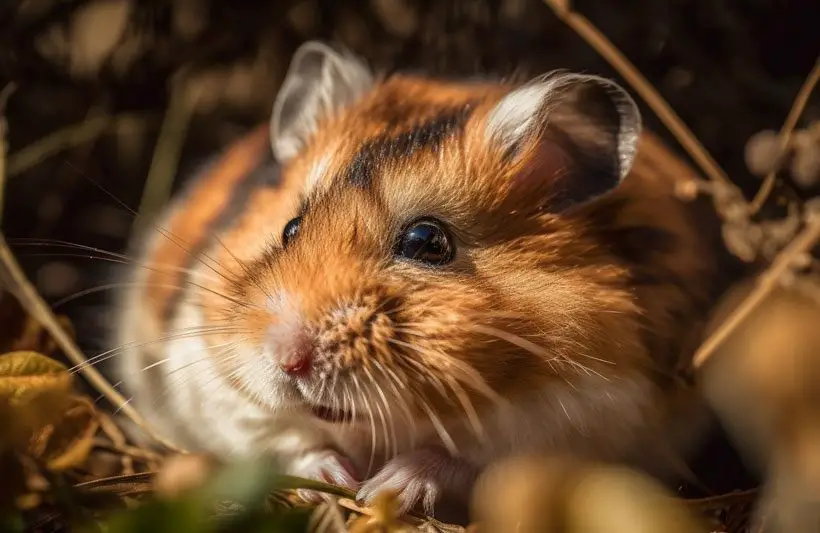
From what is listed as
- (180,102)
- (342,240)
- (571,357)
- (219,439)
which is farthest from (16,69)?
(571,357)

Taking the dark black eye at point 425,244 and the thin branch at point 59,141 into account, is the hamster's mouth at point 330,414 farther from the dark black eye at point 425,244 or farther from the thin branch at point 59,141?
the thin branch at point 59,141

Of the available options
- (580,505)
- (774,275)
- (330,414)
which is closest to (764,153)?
(774,275)

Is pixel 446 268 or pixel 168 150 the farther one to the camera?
pixel 168 150

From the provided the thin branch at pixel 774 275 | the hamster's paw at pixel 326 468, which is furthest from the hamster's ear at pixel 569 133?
the hamster's paw at pixel 326 468

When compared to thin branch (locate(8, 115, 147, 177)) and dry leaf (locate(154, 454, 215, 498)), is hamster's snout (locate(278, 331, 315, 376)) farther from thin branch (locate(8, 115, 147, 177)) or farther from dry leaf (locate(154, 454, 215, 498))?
thin branch (locate(8, 115, 147, 177))

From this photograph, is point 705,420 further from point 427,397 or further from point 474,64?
point 474,64

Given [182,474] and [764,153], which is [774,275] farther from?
[182,474]

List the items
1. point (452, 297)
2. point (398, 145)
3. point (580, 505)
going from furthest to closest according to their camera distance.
→ point (398, 145), point (452, 297), point (580, 505)
